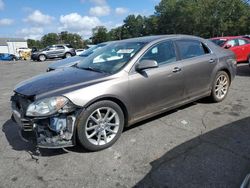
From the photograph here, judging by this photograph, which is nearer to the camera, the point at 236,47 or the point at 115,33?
the point at 236,47

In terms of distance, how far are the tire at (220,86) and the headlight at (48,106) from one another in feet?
10.9

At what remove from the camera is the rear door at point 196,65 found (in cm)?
448

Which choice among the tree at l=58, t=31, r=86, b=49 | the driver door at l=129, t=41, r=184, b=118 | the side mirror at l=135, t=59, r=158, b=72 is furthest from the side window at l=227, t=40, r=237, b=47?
the tree at l=58, t=31, r=86, b=49

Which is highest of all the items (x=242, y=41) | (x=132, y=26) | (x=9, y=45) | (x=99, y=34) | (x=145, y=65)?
(x=132, y=26)

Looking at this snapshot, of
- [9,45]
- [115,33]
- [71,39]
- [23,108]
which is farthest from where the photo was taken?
[115,33]

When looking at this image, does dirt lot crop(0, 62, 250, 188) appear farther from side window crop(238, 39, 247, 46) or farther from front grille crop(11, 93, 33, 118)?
side window crop(238, 39, 247, 46)

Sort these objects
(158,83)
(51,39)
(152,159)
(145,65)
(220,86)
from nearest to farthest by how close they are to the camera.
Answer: (152,159), (145,65), (158,83), (220,86), (51,39)

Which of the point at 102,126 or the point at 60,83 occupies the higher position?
the point at 60,83

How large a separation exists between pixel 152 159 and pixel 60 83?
5.48 feet

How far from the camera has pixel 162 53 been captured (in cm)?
425

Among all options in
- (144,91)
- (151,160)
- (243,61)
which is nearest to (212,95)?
(144,91)

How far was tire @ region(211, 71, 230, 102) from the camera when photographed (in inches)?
204

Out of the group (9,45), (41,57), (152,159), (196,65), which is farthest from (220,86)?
(9,45)

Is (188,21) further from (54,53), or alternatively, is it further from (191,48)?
(191,48)
